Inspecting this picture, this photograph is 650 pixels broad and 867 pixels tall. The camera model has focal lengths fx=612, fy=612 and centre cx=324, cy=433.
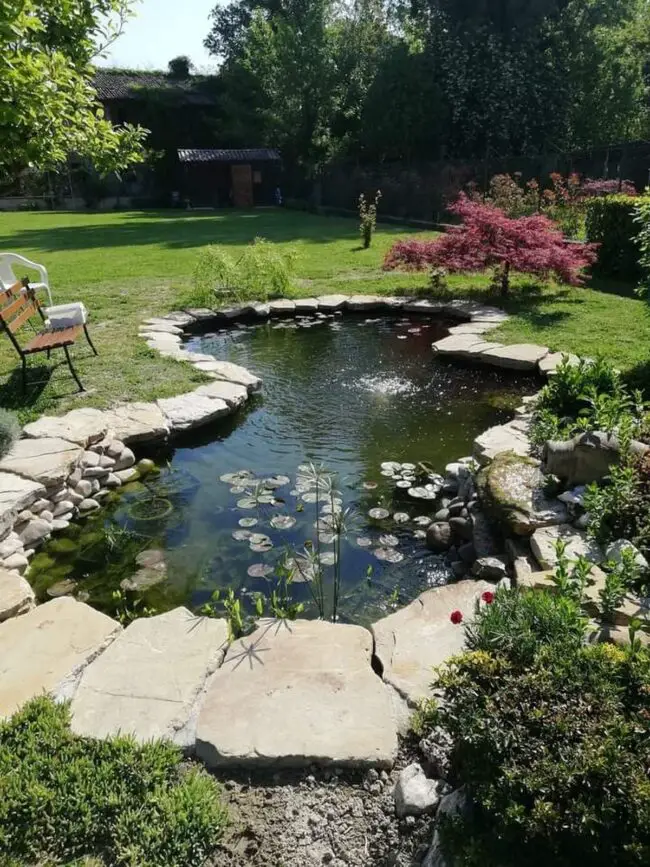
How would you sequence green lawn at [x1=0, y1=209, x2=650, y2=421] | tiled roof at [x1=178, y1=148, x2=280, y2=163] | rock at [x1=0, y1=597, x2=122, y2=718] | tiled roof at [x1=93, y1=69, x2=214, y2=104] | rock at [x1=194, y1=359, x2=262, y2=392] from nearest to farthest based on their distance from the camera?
rock at [x1=0, y1=597, x2=122, y2=718], green lawn at [x1=0, y1=209, x2=650, y2=421], rock at [x1=194, y1=359, x2=262, y2=392], tiled roof at [x1=178, y1=148, x2=280, y2=163], tiled roof at [x1=93, y1=69, x2=214, y2=104]

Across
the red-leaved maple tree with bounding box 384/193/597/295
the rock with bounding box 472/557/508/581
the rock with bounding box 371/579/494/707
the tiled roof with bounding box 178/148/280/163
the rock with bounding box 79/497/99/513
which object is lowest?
the rock with bounding box 79/497/99/513

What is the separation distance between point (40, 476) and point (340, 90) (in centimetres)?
2525

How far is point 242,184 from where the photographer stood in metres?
30.4

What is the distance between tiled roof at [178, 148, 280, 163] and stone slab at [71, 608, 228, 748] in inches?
1207

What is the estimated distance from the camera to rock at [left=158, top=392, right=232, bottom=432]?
17.4ft

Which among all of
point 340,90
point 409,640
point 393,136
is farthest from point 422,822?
point 340,90

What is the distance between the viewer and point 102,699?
94.3 inches

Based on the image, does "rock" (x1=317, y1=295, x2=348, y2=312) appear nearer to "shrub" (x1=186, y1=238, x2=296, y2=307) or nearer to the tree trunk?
"shrub" (x1=186, y1=238, x2=296, y2=307)

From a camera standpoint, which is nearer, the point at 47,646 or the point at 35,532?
the point at 47,646

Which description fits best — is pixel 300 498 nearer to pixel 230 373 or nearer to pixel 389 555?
pixel 389 555

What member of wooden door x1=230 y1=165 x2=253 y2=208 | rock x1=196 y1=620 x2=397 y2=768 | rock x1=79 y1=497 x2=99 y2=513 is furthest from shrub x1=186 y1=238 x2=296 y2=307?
wooden door x1=230 y1=165 x2=253 y2=208

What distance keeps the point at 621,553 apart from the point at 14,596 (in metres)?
2.98

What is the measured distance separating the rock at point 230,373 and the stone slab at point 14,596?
3.27 meters

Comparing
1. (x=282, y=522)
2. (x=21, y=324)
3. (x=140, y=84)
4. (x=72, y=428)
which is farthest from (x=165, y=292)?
(x=140, y=84)
